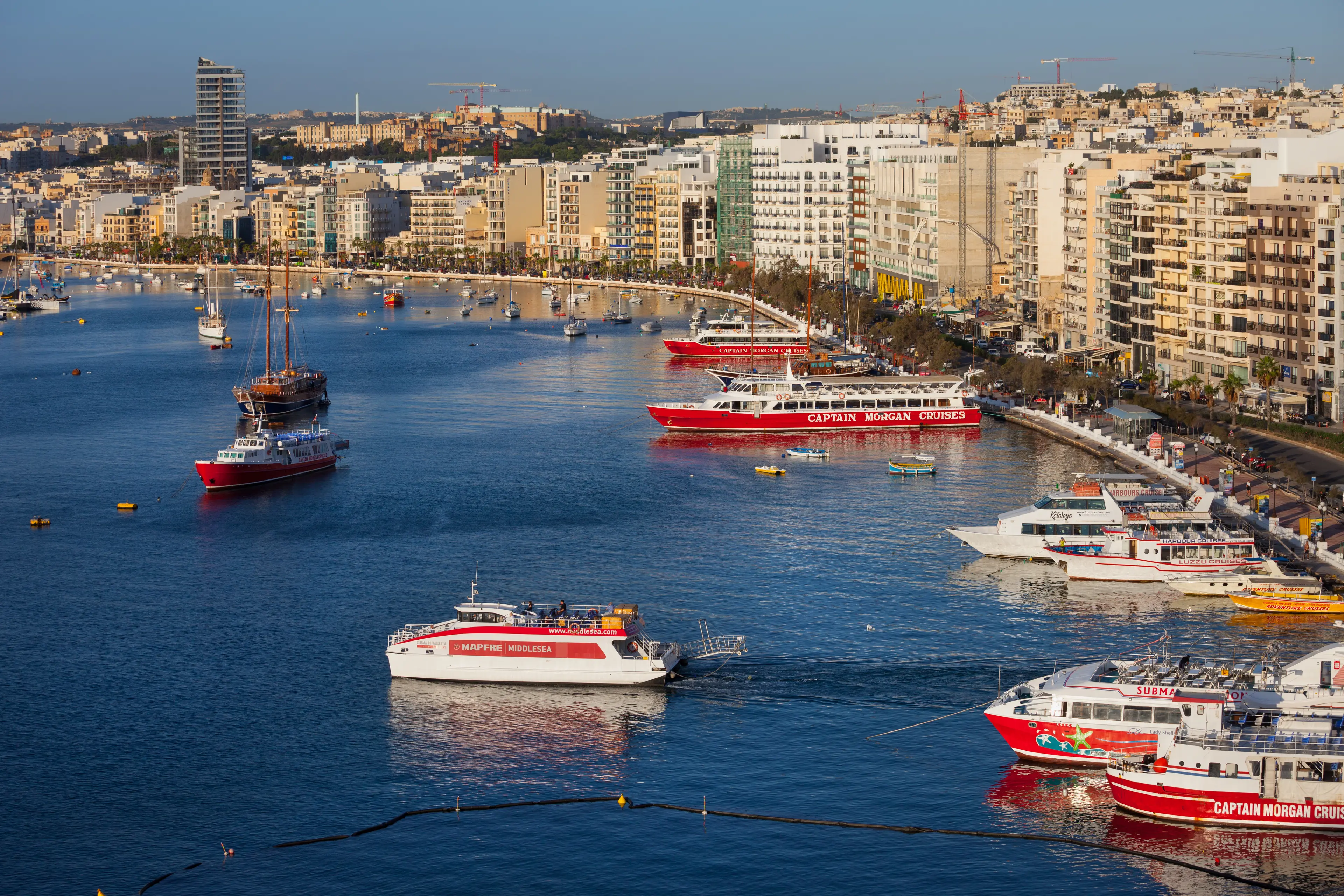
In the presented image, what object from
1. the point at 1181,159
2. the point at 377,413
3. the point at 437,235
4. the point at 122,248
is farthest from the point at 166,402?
the point at 122,248

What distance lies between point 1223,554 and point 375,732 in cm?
1827

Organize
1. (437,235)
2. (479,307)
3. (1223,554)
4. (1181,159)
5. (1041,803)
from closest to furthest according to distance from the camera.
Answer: (1041,803)
(1223,554)
(1181,159)
(479,307)
(437,235)

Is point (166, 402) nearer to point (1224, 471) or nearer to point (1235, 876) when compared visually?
point (1224, 471)

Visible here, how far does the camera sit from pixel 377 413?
66750 millimetres

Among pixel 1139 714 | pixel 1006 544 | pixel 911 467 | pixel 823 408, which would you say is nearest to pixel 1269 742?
pixel 1139 714

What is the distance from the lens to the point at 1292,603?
35094 mm

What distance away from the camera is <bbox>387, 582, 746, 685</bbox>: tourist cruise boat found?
31.1 m

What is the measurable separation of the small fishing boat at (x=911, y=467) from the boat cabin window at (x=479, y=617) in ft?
73.2

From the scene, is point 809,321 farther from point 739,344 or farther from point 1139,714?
point 1139,714

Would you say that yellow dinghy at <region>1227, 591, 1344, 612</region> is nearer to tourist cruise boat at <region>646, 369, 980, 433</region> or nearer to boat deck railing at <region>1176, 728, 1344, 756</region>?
boat deck railing at <region>1176, 728, 1344, 756</region>

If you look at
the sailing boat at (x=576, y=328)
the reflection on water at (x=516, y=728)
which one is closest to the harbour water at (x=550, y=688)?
the reflection on water at (x=516, y=728)

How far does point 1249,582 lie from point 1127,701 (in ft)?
33.8

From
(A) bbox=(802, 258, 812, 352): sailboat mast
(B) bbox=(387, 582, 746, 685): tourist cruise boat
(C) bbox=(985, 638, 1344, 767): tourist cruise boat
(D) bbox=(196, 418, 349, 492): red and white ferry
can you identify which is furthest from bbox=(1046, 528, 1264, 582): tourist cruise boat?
(A) bbox=(802, 258, 812, 352): sailboat mast

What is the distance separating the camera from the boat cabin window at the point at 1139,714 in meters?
26.9
